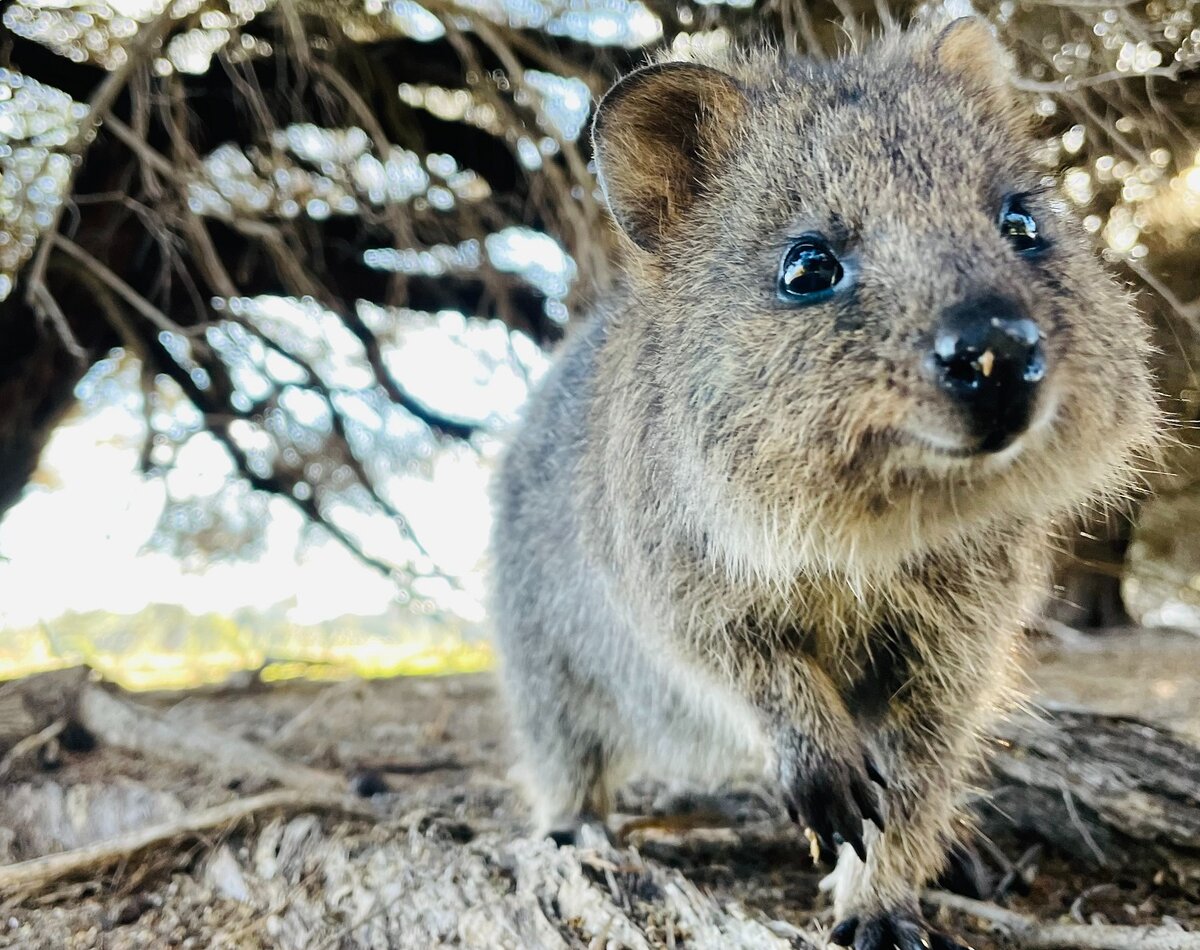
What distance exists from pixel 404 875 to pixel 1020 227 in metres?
2.65

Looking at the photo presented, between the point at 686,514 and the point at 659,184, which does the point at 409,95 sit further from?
the point at 686,514

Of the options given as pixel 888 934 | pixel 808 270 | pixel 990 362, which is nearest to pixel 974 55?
pixel 808 270

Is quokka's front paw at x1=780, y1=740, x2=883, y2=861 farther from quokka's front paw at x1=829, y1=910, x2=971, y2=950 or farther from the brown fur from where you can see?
quokka's front paw at x1=829, y1=910, x2=971, y2=950

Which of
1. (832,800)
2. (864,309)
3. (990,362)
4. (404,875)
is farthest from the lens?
(404,875)

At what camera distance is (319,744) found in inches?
200

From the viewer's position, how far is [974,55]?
2691 mm

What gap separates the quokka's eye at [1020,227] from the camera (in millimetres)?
2082

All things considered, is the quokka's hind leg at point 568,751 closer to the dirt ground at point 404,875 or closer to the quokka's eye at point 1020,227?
the dirt ground at point 404,875

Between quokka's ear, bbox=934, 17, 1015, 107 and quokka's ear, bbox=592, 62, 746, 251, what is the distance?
2.25 feet

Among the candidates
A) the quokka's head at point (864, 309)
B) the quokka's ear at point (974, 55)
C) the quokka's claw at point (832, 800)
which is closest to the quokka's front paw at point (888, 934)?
the quokka's claw at point (832, 800)

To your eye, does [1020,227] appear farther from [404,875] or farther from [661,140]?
[404,875]

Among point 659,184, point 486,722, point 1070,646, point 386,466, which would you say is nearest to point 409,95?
point 386,466

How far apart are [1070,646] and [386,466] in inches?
192

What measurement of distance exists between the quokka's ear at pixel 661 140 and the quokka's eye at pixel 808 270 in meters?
0.55
